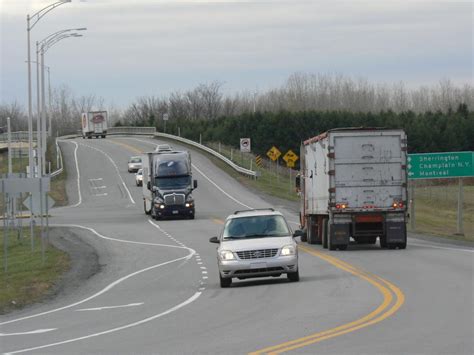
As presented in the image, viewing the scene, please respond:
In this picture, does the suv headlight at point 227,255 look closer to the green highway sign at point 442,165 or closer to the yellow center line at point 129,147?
the green highway sign at point 442,165

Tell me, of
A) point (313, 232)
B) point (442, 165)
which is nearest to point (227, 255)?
point (313, 232)

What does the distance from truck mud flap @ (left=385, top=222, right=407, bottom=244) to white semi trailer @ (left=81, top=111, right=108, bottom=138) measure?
283ft

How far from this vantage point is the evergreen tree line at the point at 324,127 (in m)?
112

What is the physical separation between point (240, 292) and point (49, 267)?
11.1 m

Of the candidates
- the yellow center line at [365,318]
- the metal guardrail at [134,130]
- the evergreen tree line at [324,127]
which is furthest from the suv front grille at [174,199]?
the metal guardrail at [134,130]

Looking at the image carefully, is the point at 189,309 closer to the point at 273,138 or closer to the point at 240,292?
the point at 240,292

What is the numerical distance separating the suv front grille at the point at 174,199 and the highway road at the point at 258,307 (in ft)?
43.4

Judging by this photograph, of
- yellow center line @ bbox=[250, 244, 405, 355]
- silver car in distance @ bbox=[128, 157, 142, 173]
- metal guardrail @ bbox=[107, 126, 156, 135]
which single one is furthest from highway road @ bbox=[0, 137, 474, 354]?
metal guardrail @ bbox=[107, 126, 156, 135]

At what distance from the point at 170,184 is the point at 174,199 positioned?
108 cm

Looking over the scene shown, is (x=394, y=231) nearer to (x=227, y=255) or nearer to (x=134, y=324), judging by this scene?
(x=227, y=255)

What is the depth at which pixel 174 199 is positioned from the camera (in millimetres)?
52312

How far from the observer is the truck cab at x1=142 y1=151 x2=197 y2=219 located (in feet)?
172

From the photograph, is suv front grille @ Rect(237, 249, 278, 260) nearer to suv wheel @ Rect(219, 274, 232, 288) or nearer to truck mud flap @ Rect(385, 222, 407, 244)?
suv wheel @ Rect(219, 274, 232, 288)

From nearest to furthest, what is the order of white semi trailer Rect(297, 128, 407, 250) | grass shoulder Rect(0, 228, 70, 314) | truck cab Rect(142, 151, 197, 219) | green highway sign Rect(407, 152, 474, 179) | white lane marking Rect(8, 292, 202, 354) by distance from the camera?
white lane marking Rect(8, 292, 202, 354)
grass shoulder Rect(0, 228, 70, 314)
white semi trailer Rect(297, 128, 407, 250)
green highway sign Rect(407, 152, 474, 179)
truck cab Rect(142, 151, 197, 219)
